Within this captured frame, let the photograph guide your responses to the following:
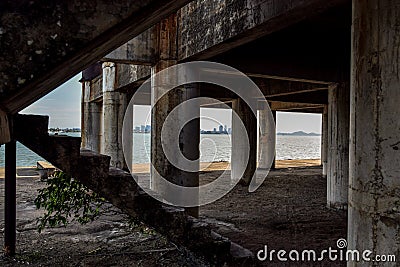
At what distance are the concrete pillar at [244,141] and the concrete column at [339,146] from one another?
4753mm

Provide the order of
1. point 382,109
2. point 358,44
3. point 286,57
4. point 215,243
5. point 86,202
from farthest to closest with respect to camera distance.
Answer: point 286,57, point 86,202, point 215,243, point 358,44, point 382,109

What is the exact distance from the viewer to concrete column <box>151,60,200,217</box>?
25.6 ft

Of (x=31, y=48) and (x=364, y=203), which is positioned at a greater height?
(x=31, y=48)

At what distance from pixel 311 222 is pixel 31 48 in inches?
303

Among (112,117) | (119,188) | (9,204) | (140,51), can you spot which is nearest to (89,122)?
(112,117)

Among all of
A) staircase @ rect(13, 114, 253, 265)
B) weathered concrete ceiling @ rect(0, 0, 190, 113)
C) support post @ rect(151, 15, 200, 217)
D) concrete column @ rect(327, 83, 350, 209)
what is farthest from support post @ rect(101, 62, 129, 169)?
weathered concrete ceiling @ rect(0, 0, 190, 113)

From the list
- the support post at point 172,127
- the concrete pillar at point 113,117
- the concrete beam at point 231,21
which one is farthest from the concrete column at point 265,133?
the concrete beam at point 231,21

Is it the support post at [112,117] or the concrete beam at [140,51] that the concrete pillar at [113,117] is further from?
the concrete beam at [140,51]

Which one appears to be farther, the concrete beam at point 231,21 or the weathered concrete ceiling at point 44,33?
the concrete beam at point 231,21

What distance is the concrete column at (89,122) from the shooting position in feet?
55.1

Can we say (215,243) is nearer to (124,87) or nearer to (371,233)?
(371,233)

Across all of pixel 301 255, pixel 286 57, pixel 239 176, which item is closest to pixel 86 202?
pixel 301 255

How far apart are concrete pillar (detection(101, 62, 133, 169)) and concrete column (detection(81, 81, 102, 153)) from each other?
4.61 m

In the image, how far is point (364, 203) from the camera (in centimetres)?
320
